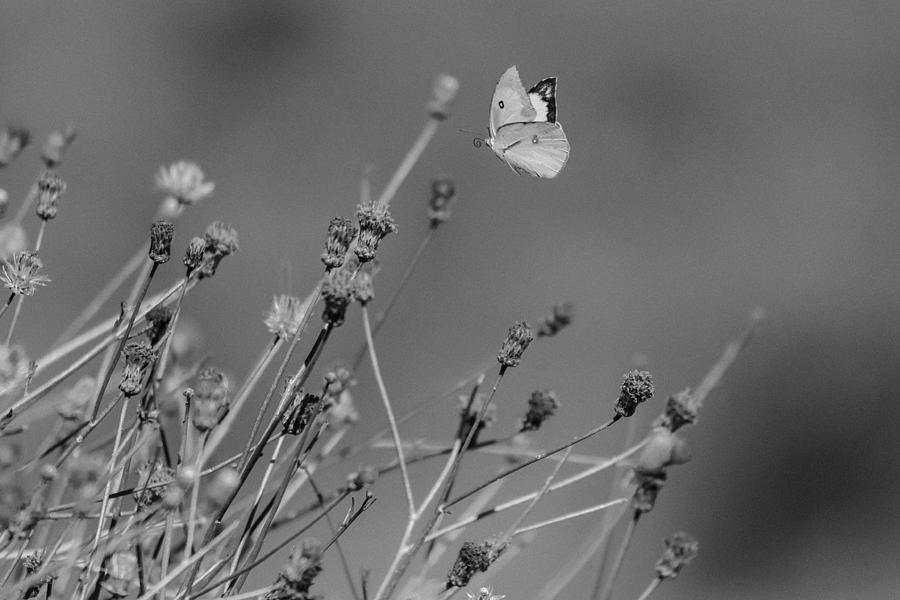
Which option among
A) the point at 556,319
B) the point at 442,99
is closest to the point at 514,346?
the point at 556,319

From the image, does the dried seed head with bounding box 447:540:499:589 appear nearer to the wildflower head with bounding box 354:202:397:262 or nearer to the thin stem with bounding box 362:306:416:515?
the thin stem with bounding box 362:306:416:515

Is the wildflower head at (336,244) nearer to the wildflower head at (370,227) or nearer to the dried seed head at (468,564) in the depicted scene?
the wildflower head at (370,227)

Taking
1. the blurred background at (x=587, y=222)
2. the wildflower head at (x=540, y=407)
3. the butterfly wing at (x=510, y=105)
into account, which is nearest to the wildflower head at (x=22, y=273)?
the wildflower head at (x=540, y=407)

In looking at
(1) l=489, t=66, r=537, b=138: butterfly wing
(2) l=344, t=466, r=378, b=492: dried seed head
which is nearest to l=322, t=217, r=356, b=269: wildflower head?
(2) l=344, t=466, r=378, b=492: dried seed head

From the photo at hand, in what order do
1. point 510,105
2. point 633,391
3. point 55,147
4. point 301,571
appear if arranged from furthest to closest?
point 510,105 < point 55,147 < point 633,391 < point 301,571

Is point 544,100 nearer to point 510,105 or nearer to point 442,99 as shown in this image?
point 510,105

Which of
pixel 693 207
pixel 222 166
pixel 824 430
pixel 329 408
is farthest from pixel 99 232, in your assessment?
pixel 824 430

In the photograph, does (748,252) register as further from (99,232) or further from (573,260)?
(99,232)
